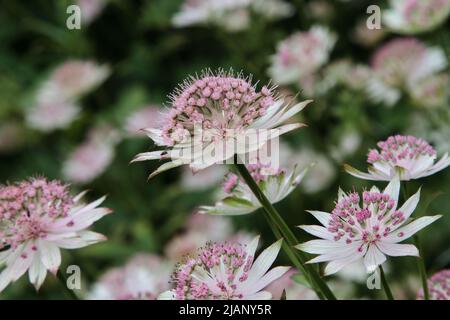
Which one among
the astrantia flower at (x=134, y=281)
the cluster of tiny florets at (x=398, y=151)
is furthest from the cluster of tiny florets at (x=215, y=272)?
the astrantia flower at (x=134, y=281)

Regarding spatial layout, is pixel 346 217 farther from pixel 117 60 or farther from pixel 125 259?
pixel 117 60

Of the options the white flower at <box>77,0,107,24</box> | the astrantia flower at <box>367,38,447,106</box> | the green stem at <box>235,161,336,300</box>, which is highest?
the white flower at <box>77,0,107,24</box>

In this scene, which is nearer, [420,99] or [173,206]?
[420,99]

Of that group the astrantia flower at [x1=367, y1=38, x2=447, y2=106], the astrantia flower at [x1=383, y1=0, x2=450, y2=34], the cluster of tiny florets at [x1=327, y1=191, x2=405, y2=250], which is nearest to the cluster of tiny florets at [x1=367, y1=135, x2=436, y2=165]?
the cluster of tiny florets at [x1=327, y1=191, x2=405, y2=250]

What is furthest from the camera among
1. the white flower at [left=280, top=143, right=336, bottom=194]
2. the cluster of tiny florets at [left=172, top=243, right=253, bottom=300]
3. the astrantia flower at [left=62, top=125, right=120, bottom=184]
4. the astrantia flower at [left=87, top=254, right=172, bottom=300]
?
the astrantia flower at [left=62, top=125, right=120, bottom=184]

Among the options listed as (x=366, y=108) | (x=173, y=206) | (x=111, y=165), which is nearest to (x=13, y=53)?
(x=111, y=165)

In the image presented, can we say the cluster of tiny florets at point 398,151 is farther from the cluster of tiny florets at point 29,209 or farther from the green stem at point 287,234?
the cluster of tiny florets at point 29,209

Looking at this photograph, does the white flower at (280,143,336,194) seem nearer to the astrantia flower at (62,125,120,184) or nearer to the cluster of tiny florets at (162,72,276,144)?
the astrantia flower at (62,125,120,184)
